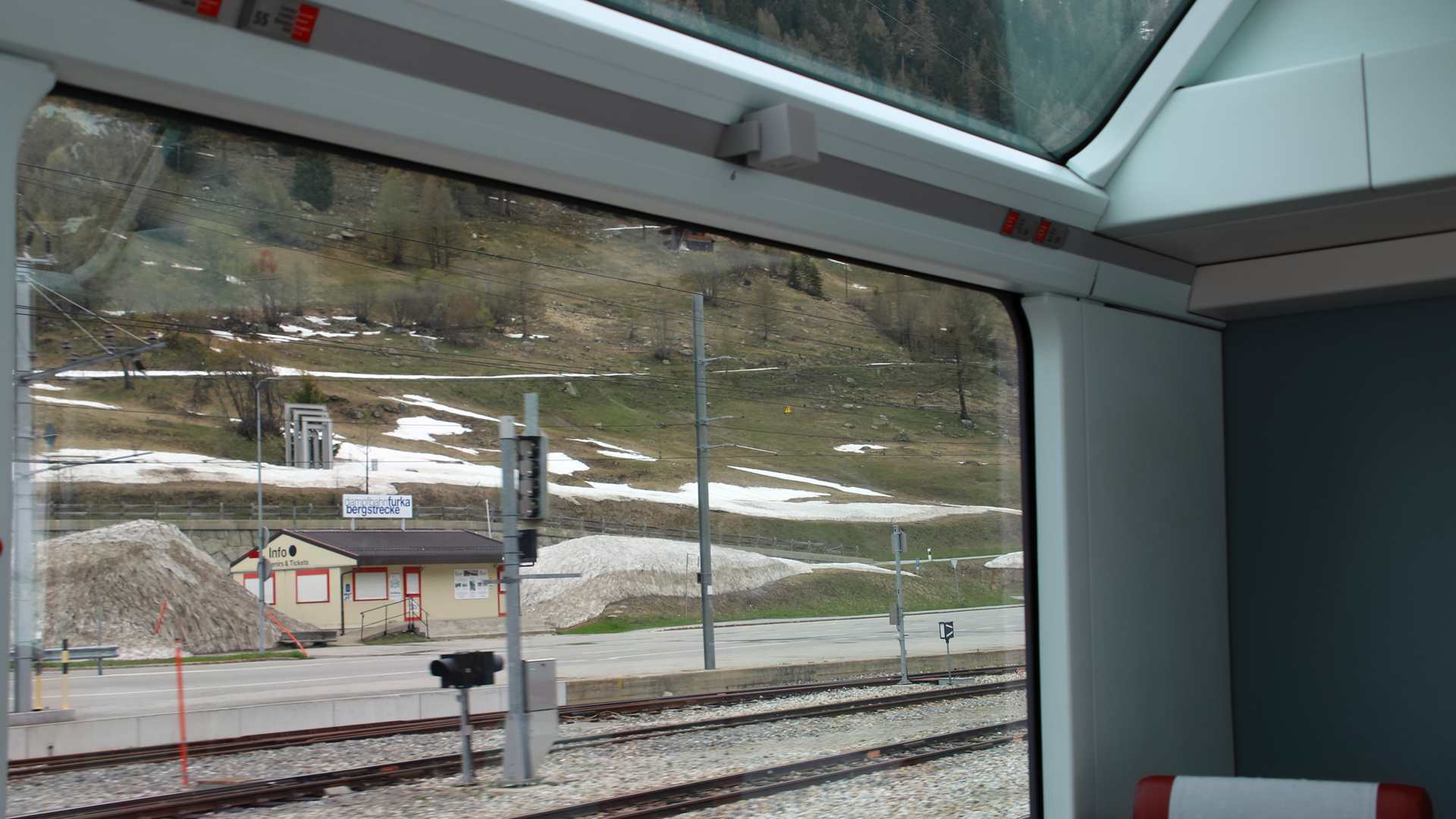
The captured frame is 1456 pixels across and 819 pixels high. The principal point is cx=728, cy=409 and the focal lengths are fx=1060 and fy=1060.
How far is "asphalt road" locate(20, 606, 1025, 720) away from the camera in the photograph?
7.46ft

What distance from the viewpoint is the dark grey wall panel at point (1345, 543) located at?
3.97 meters

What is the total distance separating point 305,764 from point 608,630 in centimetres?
95

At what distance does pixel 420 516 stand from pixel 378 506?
0.14m

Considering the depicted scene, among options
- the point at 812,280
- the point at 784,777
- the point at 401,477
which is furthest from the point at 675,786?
the point at 812,280

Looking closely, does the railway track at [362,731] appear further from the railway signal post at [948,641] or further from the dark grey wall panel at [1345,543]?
the dark grey wall panel at [1345,543]

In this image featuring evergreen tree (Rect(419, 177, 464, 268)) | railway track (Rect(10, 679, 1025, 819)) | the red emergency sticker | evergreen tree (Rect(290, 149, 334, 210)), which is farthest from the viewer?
evergreen tree (Rect(419, 177, 464, 268))

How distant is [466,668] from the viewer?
2.84 m

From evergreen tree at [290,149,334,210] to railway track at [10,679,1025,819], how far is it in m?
1.43

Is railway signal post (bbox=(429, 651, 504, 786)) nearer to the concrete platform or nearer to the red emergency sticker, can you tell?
the concrete platform

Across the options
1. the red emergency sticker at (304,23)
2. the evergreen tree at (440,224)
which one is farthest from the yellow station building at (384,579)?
the red emergency sticker at (304,23)

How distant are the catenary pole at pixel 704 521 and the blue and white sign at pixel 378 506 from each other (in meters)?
1.25

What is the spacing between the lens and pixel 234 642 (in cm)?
239

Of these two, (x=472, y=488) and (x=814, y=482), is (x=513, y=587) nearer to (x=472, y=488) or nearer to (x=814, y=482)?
(x=472, y=488)

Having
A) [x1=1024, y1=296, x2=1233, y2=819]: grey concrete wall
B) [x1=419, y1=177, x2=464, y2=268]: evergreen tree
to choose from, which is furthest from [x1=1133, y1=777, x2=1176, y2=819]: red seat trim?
[x1=419, y1=177, x2=464, y2=268]: evergreen tree
